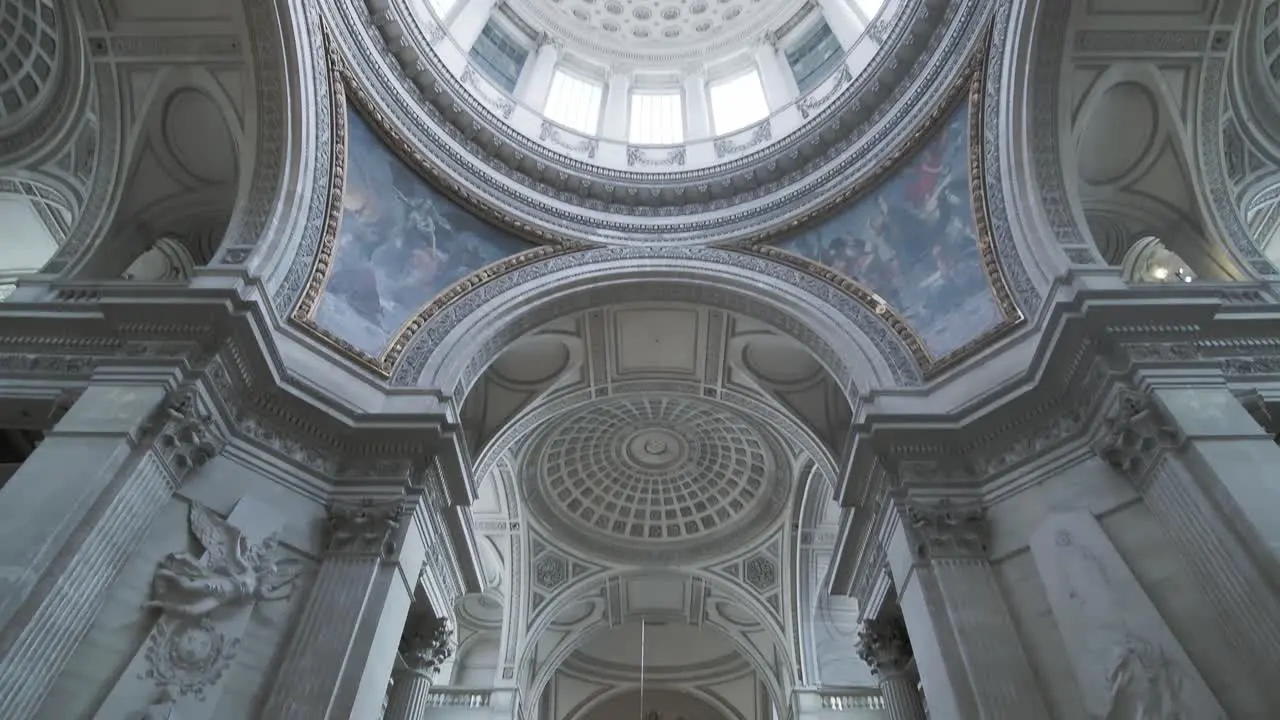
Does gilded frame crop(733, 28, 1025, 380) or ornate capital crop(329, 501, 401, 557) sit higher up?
gilded frame crop(733, 28, 1025, 380)

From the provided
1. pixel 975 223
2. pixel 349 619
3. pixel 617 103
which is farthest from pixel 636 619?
pixel 975 223

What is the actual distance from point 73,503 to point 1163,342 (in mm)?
10882

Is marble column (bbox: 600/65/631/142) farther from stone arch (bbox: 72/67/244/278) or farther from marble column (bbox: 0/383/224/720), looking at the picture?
marble column (bbox: 0/383/224/720)

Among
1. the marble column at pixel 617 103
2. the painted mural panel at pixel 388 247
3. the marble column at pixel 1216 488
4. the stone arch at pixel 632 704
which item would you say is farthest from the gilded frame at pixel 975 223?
the stone arch at pixel 632 704

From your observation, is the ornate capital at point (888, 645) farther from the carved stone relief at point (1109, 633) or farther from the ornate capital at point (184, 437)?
the ornate capital at point (184, 437)

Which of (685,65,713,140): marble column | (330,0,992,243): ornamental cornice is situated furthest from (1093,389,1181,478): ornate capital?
(685,65,713,140): marble column

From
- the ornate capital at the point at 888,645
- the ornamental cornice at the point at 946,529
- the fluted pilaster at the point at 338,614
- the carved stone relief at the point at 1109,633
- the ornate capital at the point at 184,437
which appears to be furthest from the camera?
the ornate capital at the point at 888,645

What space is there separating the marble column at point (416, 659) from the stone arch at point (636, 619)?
7.87 m

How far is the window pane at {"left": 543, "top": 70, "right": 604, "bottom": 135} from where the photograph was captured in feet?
56.7

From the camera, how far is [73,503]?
6625mm

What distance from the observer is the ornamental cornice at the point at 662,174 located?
38.9ft

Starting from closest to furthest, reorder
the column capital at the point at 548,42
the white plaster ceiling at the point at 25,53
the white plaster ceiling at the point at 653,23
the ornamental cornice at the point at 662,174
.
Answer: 1. the white plaster ceiling at the point at 25,53
2. the ornamental cornice at the point at 662,174
3. the column capital at the point at 548,42
4. the white plaster ceiling at the point at 653,23

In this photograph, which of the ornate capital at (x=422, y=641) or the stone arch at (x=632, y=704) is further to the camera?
the stone arch at (x=632, y=704)

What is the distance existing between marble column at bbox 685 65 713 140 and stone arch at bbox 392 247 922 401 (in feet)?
16.9
